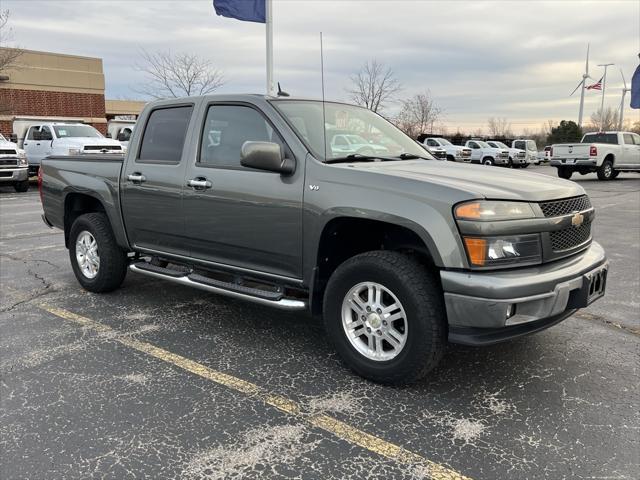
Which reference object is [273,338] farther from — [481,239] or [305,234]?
[481,239]

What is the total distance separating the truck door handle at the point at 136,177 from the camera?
16.0 feet

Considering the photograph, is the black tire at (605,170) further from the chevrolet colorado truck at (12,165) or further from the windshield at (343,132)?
the chevrolet colorado truck at (12,165)

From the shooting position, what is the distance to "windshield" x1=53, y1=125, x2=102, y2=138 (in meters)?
17.9

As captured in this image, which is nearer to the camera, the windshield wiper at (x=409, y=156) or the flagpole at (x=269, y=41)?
the windshield wiper at (x=409, y=156)

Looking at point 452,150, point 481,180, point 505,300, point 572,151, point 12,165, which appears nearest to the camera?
point 505,300

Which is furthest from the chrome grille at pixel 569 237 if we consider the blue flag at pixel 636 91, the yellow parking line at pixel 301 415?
the blue flag at pixel 636 91

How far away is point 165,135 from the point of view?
16.1ft

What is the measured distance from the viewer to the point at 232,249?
14.0 ft

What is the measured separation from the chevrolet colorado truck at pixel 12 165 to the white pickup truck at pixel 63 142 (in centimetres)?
104

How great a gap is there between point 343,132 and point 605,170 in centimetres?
2096

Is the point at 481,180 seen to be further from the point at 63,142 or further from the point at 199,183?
the point at 63,142

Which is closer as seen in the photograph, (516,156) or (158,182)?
(158,182)

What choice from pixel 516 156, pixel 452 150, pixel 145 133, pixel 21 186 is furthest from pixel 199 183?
pixel 516 156

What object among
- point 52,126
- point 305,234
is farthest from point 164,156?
point 52,126
